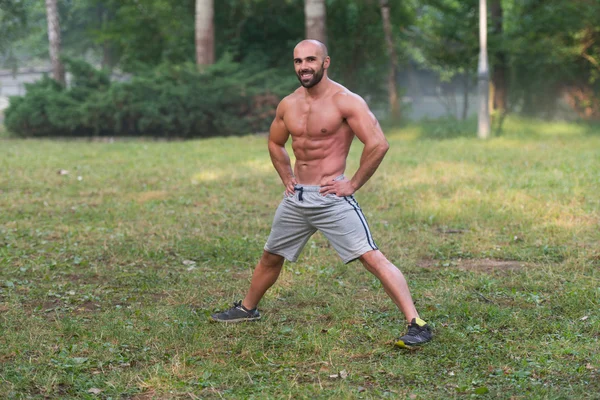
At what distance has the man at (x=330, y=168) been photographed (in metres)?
4.96

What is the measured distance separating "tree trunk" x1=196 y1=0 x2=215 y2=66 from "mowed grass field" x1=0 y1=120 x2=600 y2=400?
34.9 feet

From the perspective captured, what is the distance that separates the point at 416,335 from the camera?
495 centimetres

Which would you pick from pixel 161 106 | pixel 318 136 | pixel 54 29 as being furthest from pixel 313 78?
pixel 54 29

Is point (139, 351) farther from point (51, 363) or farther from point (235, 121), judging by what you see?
point (235, 121)

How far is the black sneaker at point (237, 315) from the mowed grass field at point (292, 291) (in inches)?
3.0

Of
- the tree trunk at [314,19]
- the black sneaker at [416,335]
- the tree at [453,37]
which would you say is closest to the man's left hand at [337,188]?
the black sneaker at [416,335]

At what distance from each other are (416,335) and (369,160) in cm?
110

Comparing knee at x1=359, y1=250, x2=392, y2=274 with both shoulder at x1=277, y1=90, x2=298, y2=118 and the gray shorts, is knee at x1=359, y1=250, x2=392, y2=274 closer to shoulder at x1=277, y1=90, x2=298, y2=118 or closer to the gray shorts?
the gray shorts

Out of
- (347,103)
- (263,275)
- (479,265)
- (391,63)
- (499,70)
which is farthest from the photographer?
(391,63)

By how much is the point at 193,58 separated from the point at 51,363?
23118 millimetres

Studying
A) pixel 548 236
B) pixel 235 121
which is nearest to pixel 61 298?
pixel 548 236

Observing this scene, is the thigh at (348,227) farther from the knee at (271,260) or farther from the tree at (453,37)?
the tree at (453,37)

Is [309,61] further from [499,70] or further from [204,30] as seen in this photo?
[499,70]

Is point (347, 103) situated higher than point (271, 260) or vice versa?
point (347, 103)
